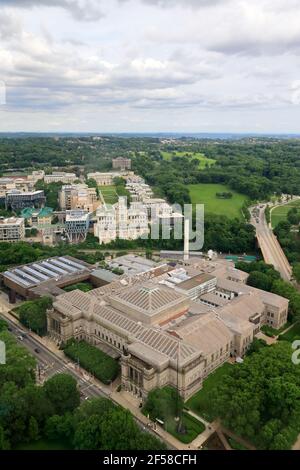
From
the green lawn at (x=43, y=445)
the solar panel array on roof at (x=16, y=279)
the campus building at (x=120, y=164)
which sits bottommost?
the green lawn at (x=43, y=445)

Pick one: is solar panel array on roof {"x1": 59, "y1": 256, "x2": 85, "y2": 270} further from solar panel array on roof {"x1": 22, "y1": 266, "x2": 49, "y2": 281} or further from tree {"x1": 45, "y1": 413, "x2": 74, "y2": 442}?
tree {"x1": 45, "y1": 413, "x2": 74, "y2": 442}

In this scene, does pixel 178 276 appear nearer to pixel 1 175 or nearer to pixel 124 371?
pixel 124 371

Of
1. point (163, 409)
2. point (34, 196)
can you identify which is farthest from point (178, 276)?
point (34, 196)

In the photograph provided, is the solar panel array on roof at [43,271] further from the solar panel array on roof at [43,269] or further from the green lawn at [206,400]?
the green lawn at [206,400]

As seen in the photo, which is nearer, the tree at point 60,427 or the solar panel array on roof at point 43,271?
the tree at point 60,427

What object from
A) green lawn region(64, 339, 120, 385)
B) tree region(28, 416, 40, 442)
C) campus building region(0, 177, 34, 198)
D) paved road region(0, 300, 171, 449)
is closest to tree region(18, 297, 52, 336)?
paved road region(0, 300, 171, 449)

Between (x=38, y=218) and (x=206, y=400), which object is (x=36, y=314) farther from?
(x=38, y=218)

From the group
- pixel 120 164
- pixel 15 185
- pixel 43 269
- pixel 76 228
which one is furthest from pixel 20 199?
pixel 120 164

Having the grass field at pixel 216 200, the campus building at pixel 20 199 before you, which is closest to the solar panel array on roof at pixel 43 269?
the campus building at pixel 20 199
